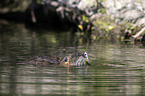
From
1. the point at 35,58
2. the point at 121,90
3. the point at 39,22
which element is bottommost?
the point at 121,90

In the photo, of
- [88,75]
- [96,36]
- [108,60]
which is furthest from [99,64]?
[96,36]

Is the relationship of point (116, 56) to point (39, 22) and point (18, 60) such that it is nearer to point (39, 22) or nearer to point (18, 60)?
point (18, 60)

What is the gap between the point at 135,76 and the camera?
1004cm

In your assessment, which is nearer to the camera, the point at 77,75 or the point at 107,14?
the point at 77,75

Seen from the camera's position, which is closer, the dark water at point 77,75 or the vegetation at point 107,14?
the dark water at point 77,75

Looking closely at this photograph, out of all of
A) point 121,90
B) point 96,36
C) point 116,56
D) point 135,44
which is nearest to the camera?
point 121,90

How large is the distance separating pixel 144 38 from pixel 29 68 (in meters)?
8.21

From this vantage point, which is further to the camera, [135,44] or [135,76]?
[135,44]

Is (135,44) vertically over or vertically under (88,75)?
over

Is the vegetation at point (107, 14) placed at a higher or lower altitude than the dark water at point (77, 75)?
higher

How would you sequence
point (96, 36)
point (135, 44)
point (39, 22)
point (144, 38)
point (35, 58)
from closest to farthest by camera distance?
1. point (35, 58)
2. point (135, 44)
3. point (144, 38)
4. point (96, 36)
5. point (39, 22)

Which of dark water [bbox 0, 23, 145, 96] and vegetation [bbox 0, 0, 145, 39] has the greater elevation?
vegetation [bbox 0, 0, 145, 39]

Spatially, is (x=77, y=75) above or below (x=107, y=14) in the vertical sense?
below

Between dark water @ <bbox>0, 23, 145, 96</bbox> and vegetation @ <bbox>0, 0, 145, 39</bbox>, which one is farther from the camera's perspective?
vegetation @ <bbox>0, 0, 145, 39</bbox>
